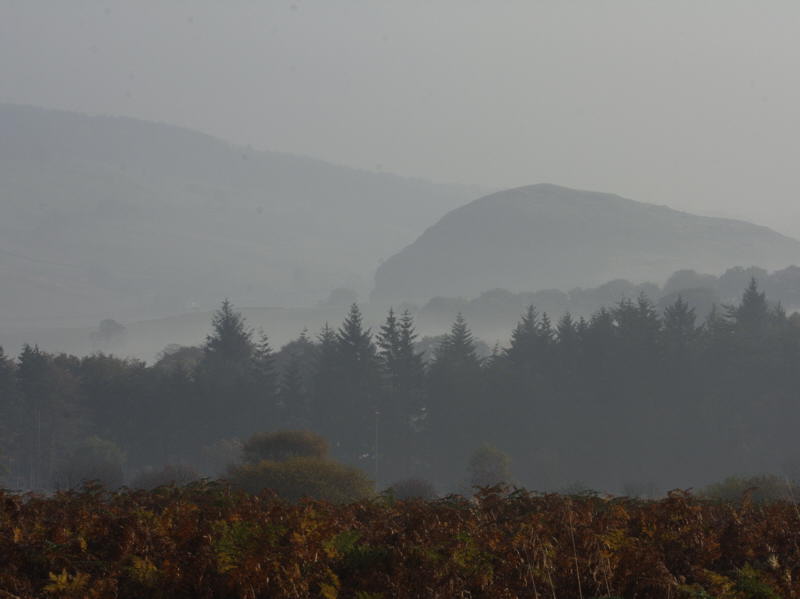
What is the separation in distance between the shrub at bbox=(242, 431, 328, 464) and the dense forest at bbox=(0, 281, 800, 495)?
2174 centimetres

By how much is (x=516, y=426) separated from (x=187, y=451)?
3439cm

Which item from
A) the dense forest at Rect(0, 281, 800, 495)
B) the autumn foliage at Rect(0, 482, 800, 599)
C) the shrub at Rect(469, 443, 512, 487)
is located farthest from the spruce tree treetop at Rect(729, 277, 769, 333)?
the autumn foliage at Rect(0, 482, 800, 599)

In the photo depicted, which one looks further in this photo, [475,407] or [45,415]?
[45,415]

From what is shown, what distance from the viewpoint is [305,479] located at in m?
45.2

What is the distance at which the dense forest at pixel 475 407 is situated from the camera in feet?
279

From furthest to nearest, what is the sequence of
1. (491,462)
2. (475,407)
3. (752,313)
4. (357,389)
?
(357,389) < (752,313) < (475,407) < (491,462)

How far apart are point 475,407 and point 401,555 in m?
84.1

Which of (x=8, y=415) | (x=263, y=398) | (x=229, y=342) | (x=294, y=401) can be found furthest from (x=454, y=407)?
(x=8, y=415)

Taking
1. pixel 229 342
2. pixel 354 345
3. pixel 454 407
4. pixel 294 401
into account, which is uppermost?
pixel 229 342

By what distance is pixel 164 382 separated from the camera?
101 meters

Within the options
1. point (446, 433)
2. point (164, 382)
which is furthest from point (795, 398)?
point (164, 382)

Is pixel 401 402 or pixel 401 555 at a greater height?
pixel 401 402

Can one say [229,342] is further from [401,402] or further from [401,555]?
[401,555]

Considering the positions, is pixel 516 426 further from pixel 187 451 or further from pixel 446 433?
pixel 187 451
